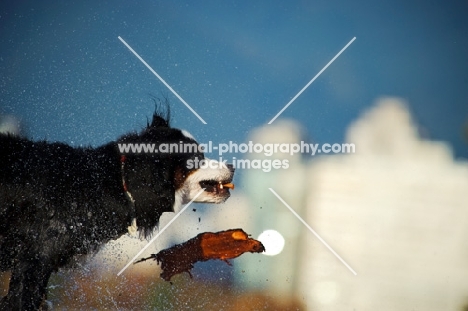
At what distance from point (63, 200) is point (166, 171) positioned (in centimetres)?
71

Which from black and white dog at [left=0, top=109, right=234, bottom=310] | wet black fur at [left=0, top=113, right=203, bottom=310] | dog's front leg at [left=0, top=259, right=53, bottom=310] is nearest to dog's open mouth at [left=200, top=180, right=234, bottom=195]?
black and white dog at [left=0, top=109, right=234, bottom=310]

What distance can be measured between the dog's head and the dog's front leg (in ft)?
2.32

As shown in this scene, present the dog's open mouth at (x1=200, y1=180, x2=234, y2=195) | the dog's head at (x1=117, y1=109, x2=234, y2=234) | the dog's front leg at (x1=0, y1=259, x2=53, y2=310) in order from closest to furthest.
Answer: the dog's front leg at (x1=0, y1=259, x2=53, y2=310)
the dog's head at (x1=117, y1=109, x2=234, y2=234)
the dog's open mouth at (x1=200, y1=180, x2=234, y2=195)

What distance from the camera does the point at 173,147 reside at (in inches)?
121

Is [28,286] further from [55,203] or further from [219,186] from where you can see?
[219,186]

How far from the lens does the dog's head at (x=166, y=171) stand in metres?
2.90

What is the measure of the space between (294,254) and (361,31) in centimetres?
184

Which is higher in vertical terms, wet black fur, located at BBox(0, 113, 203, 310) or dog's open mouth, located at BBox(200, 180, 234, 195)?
dog's open mouth, located at BBox(200, 180, 234, 195)

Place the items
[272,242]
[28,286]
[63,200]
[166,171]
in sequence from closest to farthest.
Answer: [28,286], [63,200], [166,171], [272,242]

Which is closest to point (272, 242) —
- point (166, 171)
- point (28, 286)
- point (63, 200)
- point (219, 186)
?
point (219, 186)

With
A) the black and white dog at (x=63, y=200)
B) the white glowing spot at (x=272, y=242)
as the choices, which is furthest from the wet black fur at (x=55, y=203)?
the white glowing spot at (x=272, y=242)

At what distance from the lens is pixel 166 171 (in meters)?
2.99

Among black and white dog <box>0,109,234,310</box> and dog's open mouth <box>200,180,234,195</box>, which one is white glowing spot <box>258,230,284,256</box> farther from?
black and white dog <box>0,109,234,310</box>

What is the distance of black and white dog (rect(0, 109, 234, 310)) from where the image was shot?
8.84 ft
